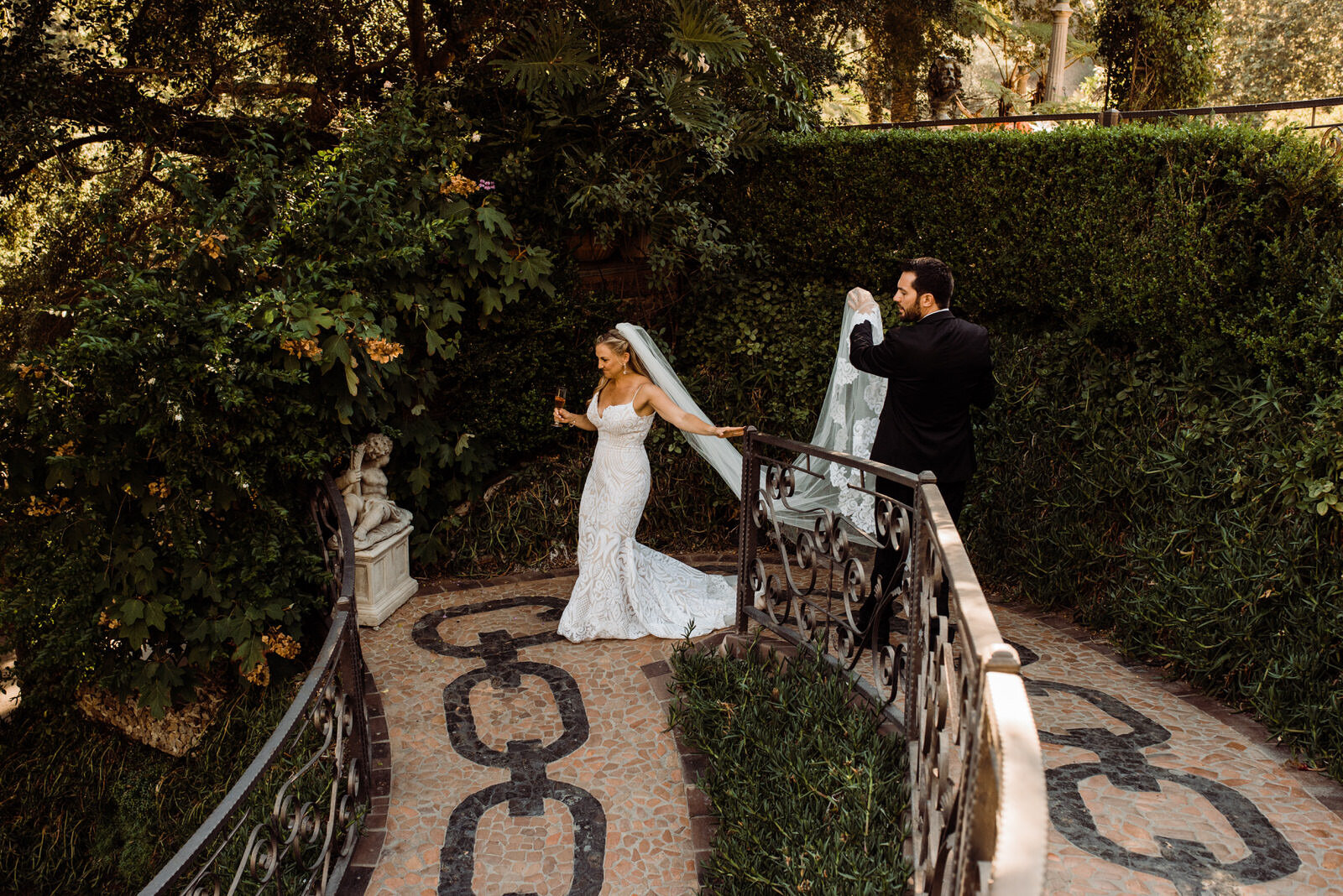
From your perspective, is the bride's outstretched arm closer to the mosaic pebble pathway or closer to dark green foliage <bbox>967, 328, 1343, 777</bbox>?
the mosaic pebble pathway

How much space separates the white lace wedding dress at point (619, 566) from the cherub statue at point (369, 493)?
4.60 ft

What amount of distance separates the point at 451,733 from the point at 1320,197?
5242 millimetres

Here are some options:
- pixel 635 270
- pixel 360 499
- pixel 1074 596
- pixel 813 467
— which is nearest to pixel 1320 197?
pixel 1074 596

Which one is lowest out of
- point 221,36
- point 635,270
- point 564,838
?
point 564,838

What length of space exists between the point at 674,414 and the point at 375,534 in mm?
2176

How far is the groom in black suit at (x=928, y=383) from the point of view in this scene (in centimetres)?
445

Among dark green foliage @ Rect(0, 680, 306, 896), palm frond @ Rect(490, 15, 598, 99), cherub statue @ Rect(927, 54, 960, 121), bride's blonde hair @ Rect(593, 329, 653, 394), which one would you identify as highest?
cherub statue @ Rect(927, 54, 960, 121)

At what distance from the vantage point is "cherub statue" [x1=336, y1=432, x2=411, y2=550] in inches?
234

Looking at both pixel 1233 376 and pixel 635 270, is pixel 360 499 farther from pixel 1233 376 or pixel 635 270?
pixel 1233 376

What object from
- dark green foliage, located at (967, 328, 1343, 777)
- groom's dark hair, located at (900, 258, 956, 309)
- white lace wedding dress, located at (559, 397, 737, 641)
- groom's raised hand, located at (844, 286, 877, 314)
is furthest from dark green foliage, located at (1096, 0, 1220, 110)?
white lace wedding dress, located at (559, 397, 737, 641)

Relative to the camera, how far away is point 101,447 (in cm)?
484

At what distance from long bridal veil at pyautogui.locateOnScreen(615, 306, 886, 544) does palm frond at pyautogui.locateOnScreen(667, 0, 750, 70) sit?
226cm

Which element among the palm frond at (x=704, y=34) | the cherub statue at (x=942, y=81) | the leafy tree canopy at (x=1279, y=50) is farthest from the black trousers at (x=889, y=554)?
the leafy tree canopy at (x=1279, y=50)

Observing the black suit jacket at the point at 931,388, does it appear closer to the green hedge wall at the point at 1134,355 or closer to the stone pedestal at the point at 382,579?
the green hedge wall at the point at 1134,355
